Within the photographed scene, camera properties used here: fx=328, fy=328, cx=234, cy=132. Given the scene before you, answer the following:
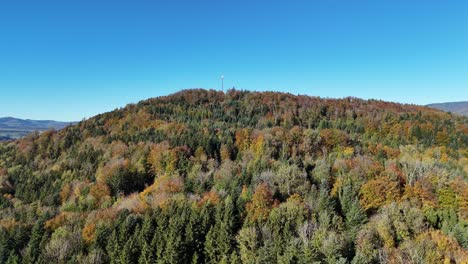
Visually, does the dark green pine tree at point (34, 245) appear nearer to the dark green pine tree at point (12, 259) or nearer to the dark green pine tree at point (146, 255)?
Answer: the dark green pine tree at point (12, 259)

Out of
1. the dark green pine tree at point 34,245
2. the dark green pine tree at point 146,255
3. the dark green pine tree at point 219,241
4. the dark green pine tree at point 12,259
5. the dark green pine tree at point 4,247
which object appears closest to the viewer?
the dark green pine tree at point 146,255

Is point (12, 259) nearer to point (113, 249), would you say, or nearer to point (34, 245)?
point (34, 245)

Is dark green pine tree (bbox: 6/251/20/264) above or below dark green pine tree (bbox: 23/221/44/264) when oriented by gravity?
below

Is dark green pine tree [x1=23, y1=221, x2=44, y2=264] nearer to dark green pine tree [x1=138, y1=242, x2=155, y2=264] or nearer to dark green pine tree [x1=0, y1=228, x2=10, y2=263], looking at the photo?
dark green pine tree [x1=0, y1=228, x2=10, y2=263]

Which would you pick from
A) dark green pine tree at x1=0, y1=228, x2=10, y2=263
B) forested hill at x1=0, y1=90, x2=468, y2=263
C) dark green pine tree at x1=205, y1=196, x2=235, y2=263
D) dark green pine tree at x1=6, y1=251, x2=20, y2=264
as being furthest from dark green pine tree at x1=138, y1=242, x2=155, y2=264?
dark green pine tree at x1=0, y1=228, x2=10, y2=263

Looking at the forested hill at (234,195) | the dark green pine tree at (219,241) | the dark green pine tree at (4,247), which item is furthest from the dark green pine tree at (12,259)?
the dark green pine tree at (219,241)

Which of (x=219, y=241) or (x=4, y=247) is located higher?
(x=219, y=241)

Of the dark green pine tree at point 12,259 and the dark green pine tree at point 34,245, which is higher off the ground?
the dark green pine tree at point 34,245

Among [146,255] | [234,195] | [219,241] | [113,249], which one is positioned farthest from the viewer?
[234,195]

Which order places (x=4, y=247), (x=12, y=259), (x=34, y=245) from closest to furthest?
(x=12, y=259), (x=34, y=245), (x=4, y=247)

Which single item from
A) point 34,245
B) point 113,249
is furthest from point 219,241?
point 34,245
